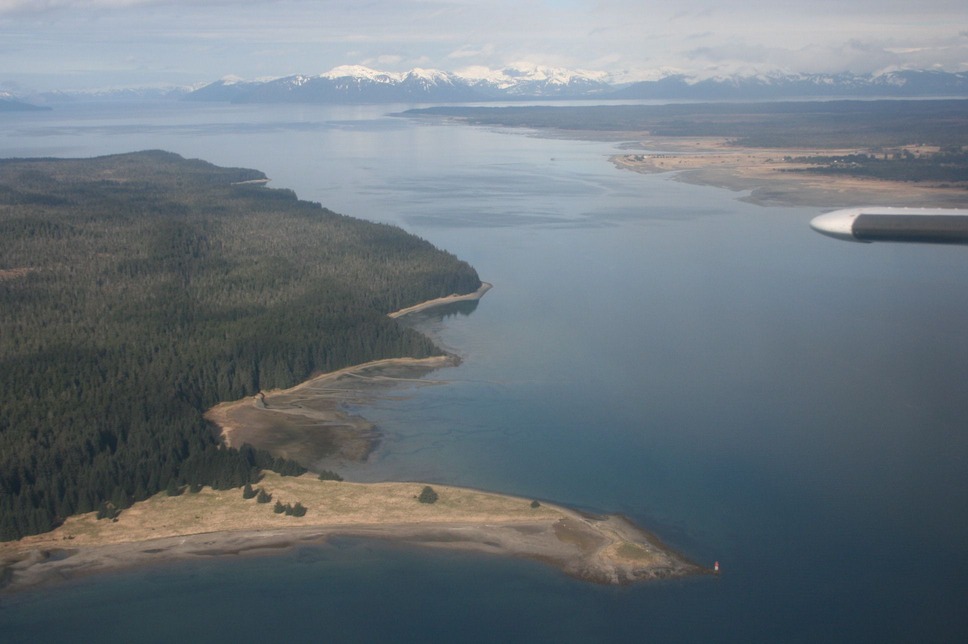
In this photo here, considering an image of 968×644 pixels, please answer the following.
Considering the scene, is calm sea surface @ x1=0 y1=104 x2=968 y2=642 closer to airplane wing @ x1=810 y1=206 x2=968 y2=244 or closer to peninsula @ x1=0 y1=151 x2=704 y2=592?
peninsula @ x1=0 y1=151 x2=704 y2=592

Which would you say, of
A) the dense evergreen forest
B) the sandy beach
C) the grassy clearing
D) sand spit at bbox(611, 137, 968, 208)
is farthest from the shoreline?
sand spit at bbox(611, 137, 968, 208)

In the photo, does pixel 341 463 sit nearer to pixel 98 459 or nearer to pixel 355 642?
pixel 98 459

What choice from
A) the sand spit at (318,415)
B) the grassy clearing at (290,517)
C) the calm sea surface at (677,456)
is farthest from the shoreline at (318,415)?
the grassy clearing at (290,517)

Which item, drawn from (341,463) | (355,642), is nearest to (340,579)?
(355,642)

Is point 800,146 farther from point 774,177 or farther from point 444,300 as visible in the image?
point 444,300

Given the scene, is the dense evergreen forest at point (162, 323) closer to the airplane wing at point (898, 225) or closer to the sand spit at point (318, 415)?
the sand spit at point (318, 415)

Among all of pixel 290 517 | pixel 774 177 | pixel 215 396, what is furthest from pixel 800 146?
pixel 290 517
